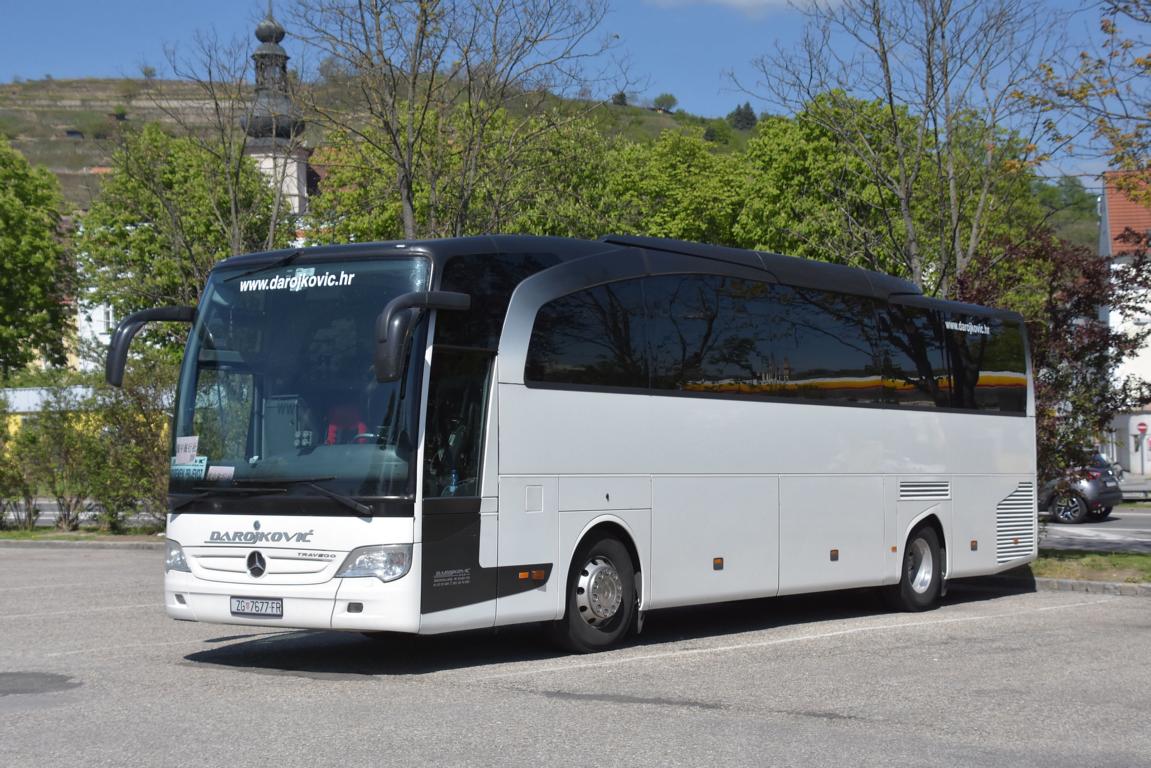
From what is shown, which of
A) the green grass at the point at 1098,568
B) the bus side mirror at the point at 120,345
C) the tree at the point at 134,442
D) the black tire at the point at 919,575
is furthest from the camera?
the tree at the point at 134,442

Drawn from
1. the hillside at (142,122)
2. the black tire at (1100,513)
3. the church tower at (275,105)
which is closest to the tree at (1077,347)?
the hillside at (142,122)

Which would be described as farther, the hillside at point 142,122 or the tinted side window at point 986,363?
the hillside at point 142,122

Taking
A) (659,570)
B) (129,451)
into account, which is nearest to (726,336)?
(659,570)

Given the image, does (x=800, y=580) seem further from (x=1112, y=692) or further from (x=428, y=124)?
(x=428, y=124)

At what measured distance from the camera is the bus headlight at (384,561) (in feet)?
35.1

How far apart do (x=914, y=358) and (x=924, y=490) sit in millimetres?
1535

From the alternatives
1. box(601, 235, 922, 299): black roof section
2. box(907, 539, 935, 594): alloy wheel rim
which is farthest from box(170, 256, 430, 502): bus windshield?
box(907, 539, 935, 594): alloy wheel rim

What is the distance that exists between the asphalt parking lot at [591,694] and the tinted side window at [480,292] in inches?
101

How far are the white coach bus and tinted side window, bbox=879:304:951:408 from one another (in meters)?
0.80

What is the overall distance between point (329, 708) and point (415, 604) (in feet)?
5.26

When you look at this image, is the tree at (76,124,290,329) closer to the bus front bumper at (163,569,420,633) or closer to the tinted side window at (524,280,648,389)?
the tinted side window at (524,280,648,389)

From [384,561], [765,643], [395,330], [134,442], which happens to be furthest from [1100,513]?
[395,330]

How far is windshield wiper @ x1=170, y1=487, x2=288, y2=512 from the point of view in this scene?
11094 millimetres

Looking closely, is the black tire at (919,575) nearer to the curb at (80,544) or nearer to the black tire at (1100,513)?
the curb at (80,544)
